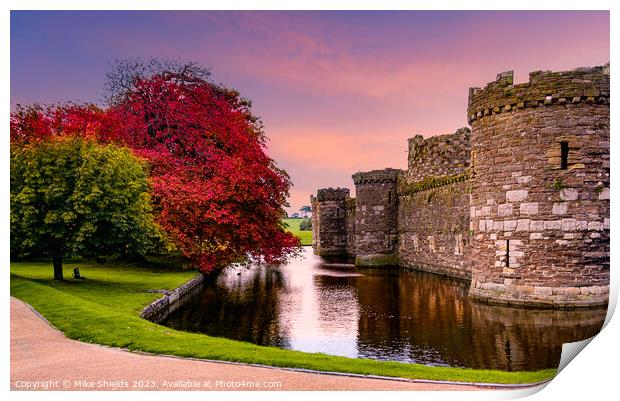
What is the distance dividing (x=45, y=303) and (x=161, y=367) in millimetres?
7057

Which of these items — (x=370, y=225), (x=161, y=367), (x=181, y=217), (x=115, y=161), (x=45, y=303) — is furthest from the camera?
(x=370, y=225)

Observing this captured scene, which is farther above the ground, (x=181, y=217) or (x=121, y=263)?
(x=181, y=217)

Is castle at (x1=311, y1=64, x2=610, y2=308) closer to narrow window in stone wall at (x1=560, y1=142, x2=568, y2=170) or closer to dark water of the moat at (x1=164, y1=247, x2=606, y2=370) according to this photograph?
narrow window in stone wall at (x1=560, y1=142, x2=568, y2=170)

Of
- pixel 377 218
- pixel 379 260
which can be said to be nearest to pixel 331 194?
pixel 377 218

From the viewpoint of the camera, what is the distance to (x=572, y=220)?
55.4ft

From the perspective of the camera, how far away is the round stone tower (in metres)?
16.8

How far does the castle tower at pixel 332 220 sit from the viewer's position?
52.4 metres

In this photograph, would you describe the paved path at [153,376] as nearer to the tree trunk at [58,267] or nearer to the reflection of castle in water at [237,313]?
the reflection of castle in water at [237,313]

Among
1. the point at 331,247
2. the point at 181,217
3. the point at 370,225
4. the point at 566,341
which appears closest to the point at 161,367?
the point at 566,341

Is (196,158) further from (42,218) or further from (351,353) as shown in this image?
(351,353)

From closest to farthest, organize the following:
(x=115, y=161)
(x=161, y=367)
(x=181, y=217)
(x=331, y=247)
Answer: (x=161, y=367)
(x=115, y=161)
(x=181, y=217)
(x=331, y=247)

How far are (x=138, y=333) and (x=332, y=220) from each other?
39508 millimetres

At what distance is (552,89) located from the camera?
17.4m

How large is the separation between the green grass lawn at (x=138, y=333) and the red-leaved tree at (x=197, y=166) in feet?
14.2
